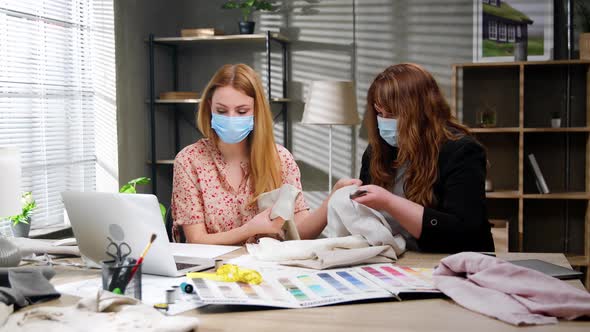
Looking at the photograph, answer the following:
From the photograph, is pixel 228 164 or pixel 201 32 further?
pixel 201 32

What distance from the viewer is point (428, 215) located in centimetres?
197

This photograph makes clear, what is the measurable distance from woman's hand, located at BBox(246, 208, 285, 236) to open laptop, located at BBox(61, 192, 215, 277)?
16.7 inches

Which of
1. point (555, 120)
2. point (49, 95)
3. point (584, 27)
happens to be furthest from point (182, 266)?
point (584, 27)

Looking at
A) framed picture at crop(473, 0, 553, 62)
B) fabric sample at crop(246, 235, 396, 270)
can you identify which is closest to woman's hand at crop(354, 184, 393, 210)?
fabric sample at crop(246, 235, 396, 270)

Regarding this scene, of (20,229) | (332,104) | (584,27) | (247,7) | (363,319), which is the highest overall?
(247,7)

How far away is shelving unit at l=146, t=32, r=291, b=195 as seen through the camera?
441 cm

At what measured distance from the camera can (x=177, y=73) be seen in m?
4.99

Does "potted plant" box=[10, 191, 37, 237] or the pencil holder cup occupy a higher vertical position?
the pencil holder cup

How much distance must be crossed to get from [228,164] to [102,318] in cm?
135

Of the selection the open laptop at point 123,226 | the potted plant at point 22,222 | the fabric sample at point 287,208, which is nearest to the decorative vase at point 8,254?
the open laptop at point 123,226

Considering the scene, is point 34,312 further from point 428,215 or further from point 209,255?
point 428,215

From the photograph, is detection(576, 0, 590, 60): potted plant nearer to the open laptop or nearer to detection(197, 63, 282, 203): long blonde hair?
detection(197, 63, 282, 203): long blonde hair

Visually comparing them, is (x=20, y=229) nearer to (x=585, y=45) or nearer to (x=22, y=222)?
(x=22, y=222)

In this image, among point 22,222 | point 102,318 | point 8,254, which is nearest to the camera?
point 102,318
